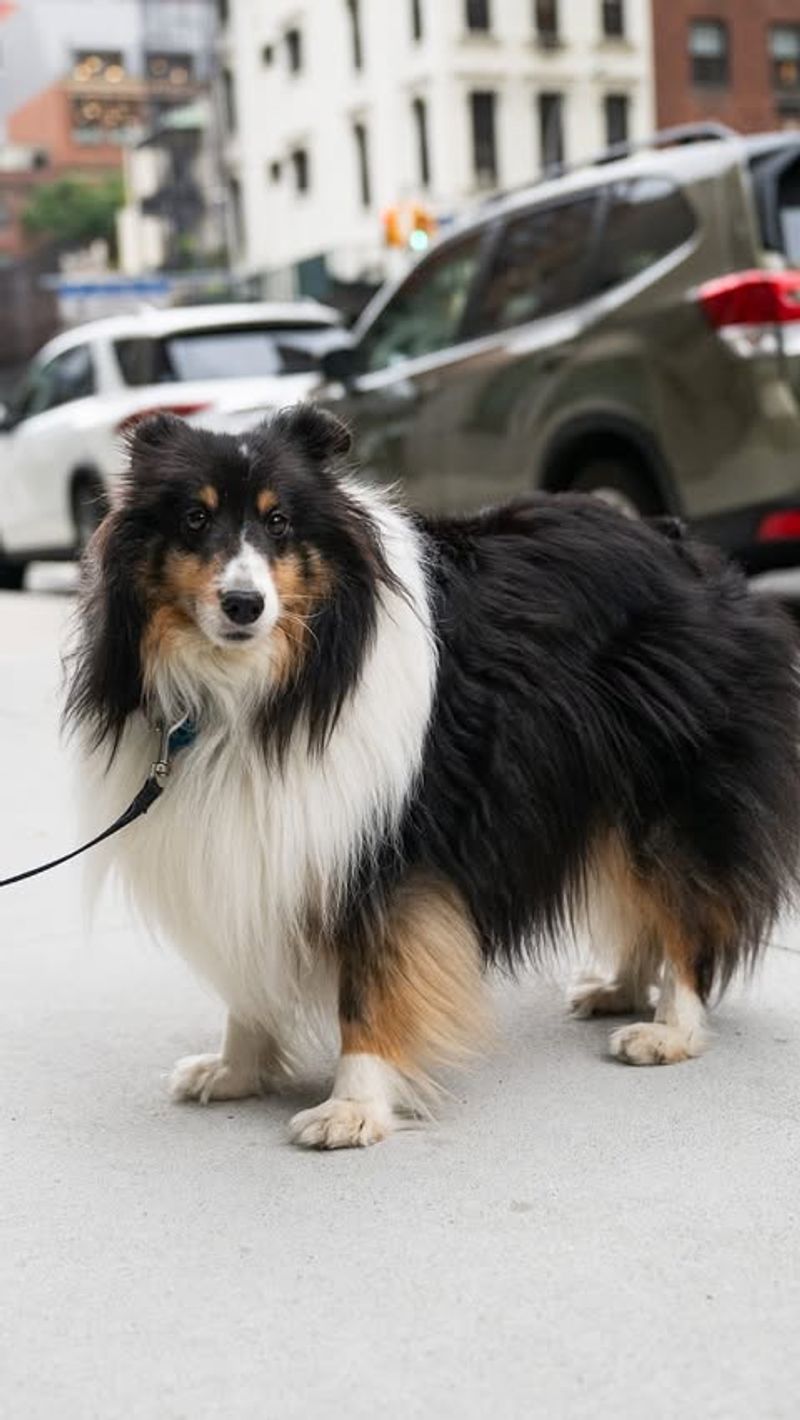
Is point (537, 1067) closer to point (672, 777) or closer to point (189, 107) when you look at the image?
point (672, 777)

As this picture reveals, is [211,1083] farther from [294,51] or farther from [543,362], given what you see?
[294,51]

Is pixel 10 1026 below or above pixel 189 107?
below

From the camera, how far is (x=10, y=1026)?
416 cm

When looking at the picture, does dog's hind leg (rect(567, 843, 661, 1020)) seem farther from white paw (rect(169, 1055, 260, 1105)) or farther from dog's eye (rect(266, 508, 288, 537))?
dog's eye (rect(266, 508, 288, 537))

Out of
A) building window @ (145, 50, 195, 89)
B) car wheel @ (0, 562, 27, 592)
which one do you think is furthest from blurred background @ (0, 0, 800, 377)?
car wheel @ (0, 562, 27, 592)

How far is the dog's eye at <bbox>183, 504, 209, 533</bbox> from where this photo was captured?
129 inches

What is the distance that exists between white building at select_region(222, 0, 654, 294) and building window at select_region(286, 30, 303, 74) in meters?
0.27

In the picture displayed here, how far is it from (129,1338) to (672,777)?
65.8 inches

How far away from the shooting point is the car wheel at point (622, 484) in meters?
7.87

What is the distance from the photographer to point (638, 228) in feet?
26.0

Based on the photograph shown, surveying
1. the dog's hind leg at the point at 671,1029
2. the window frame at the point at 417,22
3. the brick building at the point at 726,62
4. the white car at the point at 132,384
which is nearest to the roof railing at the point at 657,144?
the white car at the point at 132,384

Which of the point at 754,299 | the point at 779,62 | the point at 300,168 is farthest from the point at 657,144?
the point at 300,168

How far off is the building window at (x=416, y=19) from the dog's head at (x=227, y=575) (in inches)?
1729

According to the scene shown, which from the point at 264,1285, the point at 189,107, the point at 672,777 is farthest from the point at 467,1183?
the point at 189,107
